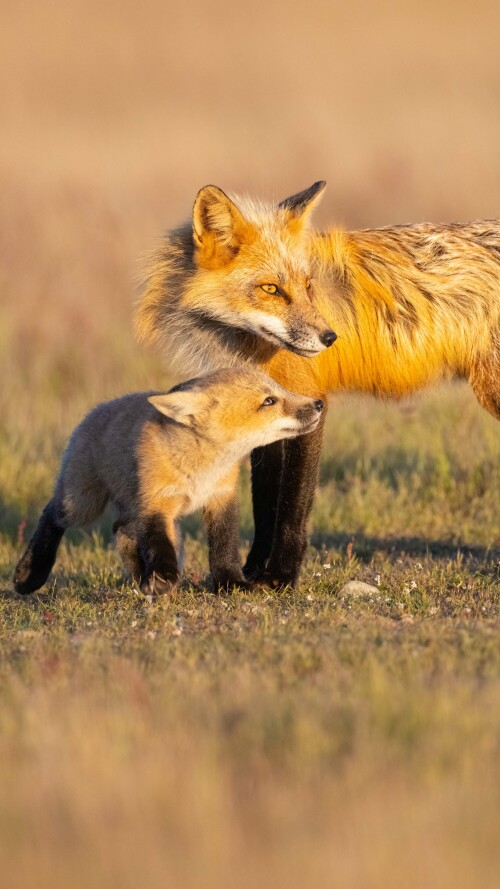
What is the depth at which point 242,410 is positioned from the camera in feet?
21.9

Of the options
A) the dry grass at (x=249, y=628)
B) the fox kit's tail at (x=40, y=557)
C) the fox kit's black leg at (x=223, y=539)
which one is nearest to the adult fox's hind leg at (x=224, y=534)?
the fox kit's black leg at (x=223, y=539)

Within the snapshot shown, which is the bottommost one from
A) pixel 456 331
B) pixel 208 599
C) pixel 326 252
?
pixel 208 599

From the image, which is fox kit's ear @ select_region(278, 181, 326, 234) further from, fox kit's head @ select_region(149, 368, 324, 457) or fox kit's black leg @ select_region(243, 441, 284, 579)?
fox kit's black leg @ select_region(243, 441, 284, 579)

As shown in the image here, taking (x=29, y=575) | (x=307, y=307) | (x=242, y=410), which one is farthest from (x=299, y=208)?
(x=29, y=575)

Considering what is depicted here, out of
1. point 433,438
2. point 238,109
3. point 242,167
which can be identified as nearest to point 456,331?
point 433,438

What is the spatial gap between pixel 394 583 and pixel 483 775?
11.2 feet

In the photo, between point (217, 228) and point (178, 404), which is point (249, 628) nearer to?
point (178, 404)

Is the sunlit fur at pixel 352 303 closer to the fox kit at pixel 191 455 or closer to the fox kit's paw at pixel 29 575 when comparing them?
the fox kit at pixel 191 455

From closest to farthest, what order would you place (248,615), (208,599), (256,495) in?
(248,615)
(208,599)
(256,495)

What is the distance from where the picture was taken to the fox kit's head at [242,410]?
6.58 m

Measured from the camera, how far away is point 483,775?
375 centimetres

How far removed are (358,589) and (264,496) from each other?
41.8 inches

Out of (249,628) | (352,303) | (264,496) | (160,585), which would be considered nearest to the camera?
(249,628)

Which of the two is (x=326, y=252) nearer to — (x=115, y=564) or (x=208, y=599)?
(x=208, y=599)
